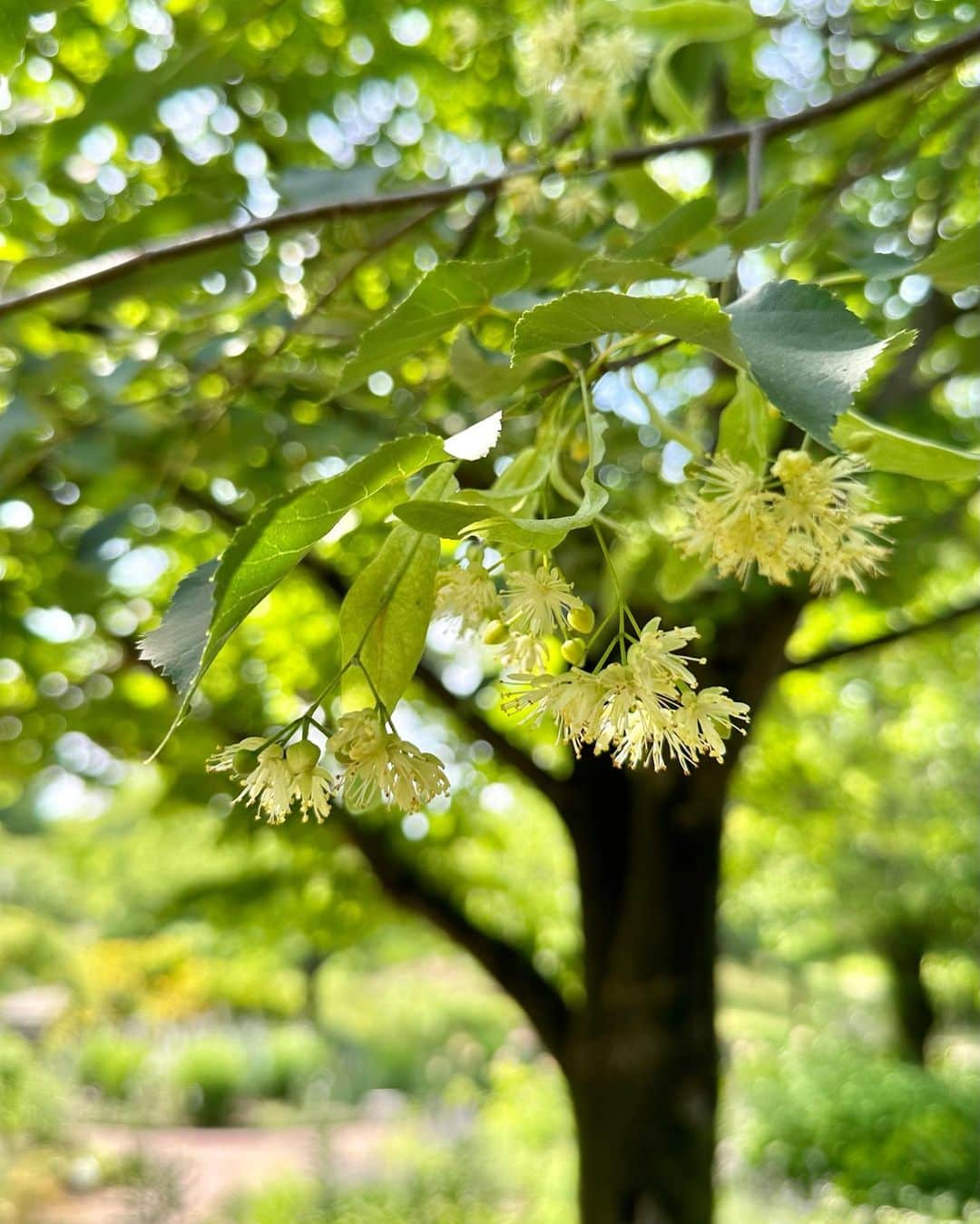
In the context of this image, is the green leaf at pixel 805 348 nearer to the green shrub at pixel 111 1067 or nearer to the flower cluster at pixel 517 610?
the flower cluster at pixel 517 610

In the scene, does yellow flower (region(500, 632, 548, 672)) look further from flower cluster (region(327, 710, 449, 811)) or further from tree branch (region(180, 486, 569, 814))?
tree branch (region(180, 486, 569, 814))

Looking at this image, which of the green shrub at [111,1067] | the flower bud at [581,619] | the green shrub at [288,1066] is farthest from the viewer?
the green shrub at [288,1066]

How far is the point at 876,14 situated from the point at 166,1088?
10.6m

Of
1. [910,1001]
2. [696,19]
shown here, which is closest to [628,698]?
[696,19]

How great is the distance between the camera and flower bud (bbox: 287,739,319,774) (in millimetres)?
493

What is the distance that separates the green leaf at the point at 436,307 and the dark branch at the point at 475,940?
235 cm

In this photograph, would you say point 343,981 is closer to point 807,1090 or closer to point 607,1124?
point 807,1090

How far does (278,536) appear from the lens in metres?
0.39

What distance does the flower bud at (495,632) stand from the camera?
1.75 feet

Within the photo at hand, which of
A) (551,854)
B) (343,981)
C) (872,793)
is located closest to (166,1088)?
(343,981)

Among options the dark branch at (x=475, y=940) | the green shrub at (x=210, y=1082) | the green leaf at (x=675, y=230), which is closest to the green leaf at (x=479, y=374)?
the green leaf at (x=675, y=230)

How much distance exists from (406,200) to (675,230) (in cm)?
32

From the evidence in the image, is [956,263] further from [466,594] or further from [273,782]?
[273,782]

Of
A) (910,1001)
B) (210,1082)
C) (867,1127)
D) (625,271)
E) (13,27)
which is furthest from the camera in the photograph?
(210,1082)
